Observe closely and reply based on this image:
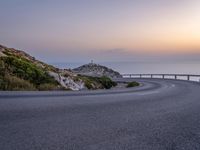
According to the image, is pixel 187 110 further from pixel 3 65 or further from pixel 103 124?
pixel 3 65

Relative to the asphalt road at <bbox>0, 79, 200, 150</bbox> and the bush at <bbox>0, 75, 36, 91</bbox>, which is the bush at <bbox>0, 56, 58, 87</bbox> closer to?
the bush at <bbox>0, 75, 36, 91</bbox>


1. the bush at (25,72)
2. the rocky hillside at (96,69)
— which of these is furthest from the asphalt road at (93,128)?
the rocky hillside at (96,69)

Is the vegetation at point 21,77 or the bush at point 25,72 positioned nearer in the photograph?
the vegetation at point 21,77

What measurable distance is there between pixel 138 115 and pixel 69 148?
4.05 m

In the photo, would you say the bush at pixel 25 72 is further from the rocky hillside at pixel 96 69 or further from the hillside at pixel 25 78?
the rocky hillside at pixel 96 69

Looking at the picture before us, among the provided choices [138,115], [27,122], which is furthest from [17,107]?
[138,115]

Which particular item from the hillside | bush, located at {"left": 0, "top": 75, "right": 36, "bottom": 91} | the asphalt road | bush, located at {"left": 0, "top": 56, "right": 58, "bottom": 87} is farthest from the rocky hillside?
the asphalt road

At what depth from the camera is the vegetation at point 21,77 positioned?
53.9 feet

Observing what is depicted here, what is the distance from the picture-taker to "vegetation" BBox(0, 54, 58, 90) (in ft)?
53.9

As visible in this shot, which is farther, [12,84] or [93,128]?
[12,84]

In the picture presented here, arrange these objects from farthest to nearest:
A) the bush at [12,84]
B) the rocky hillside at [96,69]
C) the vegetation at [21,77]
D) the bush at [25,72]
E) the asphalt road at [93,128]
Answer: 1. the rocky hillside at [96,69]
2. the bush at [25,72]
3. the vegetation at [21,77]
4. the bush at [12,84]
5. the asphalt road at [93,128]

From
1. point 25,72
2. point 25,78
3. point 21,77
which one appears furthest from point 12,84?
point 25,72

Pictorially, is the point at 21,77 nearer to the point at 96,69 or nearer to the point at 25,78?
the point at 25,78

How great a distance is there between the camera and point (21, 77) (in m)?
19.1
